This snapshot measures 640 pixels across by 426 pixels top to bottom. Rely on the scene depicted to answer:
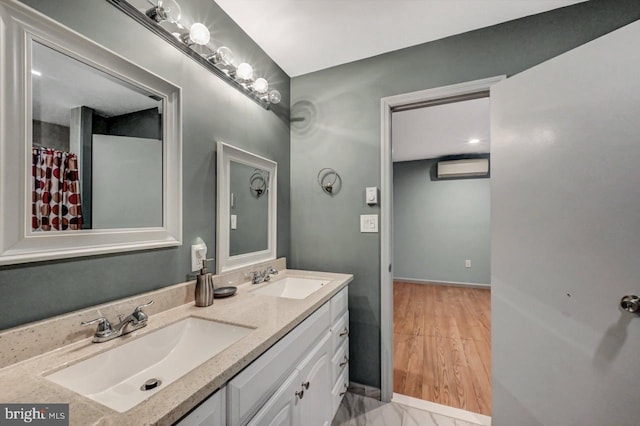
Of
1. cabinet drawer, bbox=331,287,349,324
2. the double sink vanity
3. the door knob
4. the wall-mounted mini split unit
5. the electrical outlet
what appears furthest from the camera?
the wall-mounted mini split unit

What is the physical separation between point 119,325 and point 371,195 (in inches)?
58.9

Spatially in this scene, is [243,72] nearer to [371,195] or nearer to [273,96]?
[273,96]

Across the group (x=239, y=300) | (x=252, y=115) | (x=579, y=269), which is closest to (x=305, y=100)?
(x=252, y=115)

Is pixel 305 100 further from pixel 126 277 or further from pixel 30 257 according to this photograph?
pixel 30 257

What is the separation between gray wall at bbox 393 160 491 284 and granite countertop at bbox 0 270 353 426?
4097 mm

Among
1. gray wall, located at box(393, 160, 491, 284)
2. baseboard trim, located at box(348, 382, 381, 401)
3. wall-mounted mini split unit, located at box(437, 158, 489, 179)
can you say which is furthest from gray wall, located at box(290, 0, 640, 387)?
gray wall, located at box(393, 160, 491, 284)

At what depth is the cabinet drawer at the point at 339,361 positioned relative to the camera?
1.45 meters

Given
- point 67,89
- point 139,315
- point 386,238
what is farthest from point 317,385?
point 67,89

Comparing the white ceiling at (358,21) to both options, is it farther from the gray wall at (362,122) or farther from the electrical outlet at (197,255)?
the electrical outlet at (197,255)

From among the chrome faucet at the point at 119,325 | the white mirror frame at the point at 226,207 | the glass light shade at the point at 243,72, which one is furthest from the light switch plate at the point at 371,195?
the chrome faucet at the point at 119,325

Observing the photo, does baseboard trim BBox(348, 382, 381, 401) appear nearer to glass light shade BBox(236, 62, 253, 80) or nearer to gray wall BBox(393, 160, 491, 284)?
glass light shade BBox(236, 62, 253, 80)

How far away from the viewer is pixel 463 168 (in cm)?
434

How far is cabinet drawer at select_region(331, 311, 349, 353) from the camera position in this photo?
1460mm

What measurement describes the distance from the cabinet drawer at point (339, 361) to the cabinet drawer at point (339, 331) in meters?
0.04
